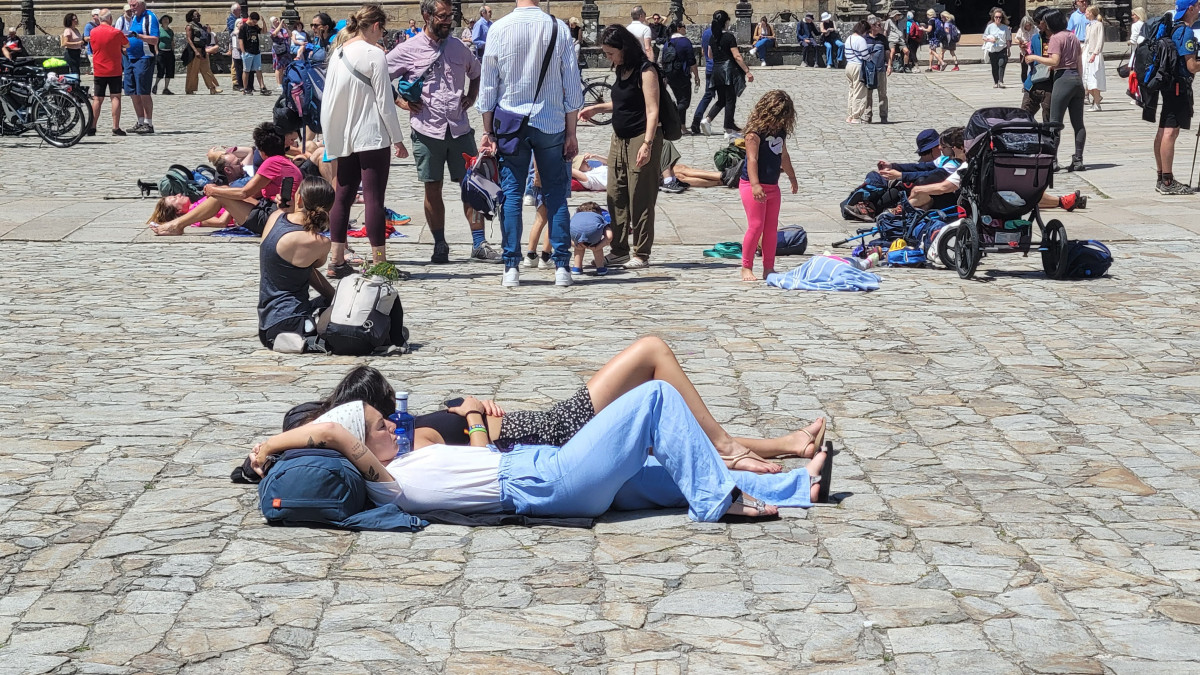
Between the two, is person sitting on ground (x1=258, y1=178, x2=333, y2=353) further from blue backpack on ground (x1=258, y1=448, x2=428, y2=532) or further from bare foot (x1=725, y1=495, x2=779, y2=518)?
bare foot (x1=725, y1=495, x2=779, y2=518)

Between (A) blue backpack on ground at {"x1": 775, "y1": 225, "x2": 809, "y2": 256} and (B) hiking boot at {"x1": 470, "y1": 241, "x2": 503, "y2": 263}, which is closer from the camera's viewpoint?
(B) hiking boot at {"x1": 470, "y1": 241, "x2": 503, "y2": 263}

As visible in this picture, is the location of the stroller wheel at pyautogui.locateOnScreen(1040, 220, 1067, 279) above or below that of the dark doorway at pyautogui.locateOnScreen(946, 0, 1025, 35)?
below

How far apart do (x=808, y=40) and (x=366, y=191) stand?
28199 mm

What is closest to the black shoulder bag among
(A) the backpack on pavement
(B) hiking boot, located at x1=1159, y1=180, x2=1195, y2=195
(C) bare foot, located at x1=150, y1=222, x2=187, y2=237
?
(C) bare foot, located at x1=150, y1=222, x2=187, y2=237

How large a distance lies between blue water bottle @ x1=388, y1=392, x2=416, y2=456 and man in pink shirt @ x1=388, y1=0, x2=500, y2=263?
18.2 feet

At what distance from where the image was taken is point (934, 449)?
6414 millimetres

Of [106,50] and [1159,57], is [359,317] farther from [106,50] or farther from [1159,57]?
[106,50]

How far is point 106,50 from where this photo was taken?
21.4 meters

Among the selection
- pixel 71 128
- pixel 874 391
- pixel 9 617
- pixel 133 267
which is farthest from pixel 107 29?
pixel 9 617

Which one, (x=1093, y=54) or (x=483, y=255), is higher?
(x=1093, y=54)

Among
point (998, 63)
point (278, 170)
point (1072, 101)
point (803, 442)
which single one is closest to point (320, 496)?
point (803, 442)

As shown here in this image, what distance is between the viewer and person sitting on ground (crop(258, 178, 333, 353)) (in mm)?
8383

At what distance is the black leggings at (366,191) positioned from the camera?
1062cm

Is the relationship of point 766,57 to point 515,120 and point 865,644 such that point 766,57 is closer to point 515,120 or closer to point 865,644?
point 515,120
